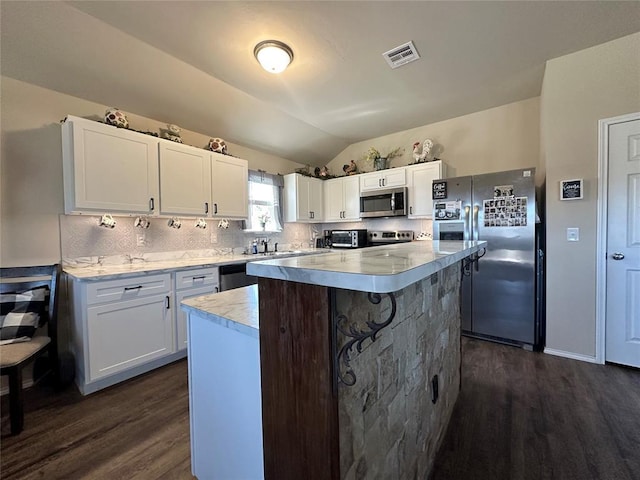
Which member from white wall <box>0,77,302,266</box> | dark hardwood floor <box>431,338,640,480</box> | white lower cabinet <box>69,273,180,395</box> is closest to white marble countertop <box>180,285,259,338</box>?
dark hardwood floor <box>431,338,640,480</box>

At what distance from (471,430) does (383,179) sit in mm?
3243

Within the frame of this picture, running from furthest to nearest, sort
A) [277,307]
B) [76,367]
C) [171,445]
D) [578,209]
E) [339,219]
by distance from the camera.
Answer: [339,219] < [578,209] < [76,367] < [171,445] < [277,307]

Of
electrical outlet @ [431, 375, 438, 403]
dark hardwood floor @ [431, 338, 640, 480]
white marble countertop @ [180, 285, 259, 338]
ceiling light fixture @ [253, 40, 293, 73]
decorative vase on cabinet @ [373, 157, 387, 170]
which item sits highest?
ceiling light fixture @ [253, 40, 293, 73]

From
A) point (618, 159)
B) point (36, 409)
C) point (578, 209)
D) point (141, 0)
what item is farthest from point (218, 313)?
point (618, 159)

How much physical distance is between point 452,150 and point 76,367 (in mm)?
4781

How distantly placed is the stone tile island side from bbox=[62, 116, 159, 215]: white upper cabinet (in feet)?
7.71

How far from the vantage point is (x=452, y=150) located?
385cm

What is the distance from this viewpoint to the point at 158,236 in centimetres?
304

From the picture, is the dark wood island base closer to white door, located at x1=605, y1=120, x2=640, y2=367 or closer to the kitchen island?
the kitchen island

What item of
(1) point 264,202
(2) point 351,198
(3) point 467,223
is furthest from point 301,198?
(3) point 467,223

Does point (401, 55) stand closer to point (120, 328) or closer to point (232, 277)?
point (232, 277)

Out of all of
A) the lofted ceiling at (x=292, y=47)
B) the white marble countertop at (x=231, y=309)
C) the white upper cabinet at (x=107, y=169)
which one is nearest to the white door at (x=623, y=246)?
the lofted ceiling at (x=292, y=47)

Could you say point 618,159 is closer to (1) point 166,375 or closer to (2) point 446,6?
(2) point 446,6

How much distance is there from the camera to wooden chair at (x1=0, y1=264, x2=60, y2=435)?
165 centimetres
